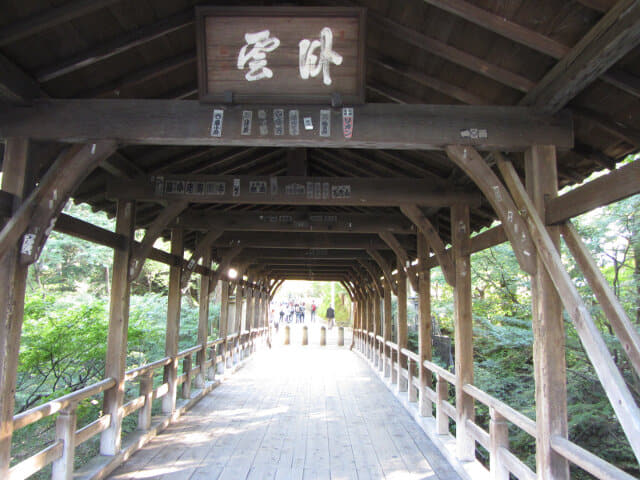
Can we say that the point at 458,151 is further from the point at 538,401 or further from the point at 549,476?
the point at 549,476

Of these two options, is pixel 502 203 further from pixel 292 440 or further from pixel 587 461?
pixel 292 440

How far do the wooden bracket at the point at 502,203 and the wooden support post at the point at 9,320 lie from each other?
2879mm

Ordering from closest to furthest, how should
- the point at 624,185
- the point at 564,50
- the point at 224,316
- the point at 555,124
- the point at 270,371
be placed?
the point at 624,185 < the point at 564,50 < the point at 555,124 < the point at 224,316 < the point at 270,371

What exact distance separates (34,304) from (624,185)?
7689mm

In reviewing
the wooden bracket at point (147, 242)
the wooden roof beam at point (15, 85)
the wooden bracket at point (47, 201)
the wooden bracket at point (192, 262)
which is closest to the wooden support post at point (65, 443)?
the wooden bracket at point (47, 201)

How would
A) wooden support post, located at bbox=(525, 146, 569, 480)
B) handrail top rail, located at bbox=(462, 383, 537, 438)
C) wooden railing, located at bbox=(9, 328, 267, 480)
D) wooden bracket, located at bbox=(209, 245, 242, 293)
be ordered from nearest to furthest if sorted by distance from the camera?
wooden support post, located at bbox=(525, 146, 569, 480) → wooden railing, located at bbox=(9, 328, 267, 480) → handrail top rail, located at bbox=(462, 383, 537, 438) → wooden bracket, located at bbox=(209, 245, 242, 293)

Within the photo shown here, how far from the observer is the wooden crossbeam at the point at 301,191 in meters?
4.68

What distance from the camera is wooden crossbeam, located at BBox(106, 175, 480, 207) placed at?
184 inches

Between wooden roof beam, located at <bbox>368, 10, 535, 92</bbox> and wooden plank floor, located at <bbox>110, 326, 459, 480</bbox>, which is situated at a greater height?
wooden roof beam, located at <bbox>368, 10, 535, 92</bbox>

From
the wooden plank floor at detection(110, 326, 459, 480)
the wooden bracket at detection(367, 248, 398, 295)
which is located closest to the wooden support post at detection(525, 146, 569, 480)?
the wooden plank floor at detection(110, 326, 459, 480)

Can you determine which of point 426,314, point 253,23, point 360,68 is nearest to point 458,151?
point 360,68

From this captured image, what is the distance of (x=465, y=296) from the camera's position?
4566mm

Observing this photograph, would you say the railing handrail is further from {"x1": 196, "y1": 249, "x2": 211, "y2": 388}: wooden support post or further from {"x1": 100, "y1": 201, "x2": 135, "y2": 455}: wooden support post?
{"x1": 196, "y1": 249, "x2": 211, "y2": 388}: wooden support post

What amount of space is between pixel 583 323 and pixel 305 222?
4.56m
